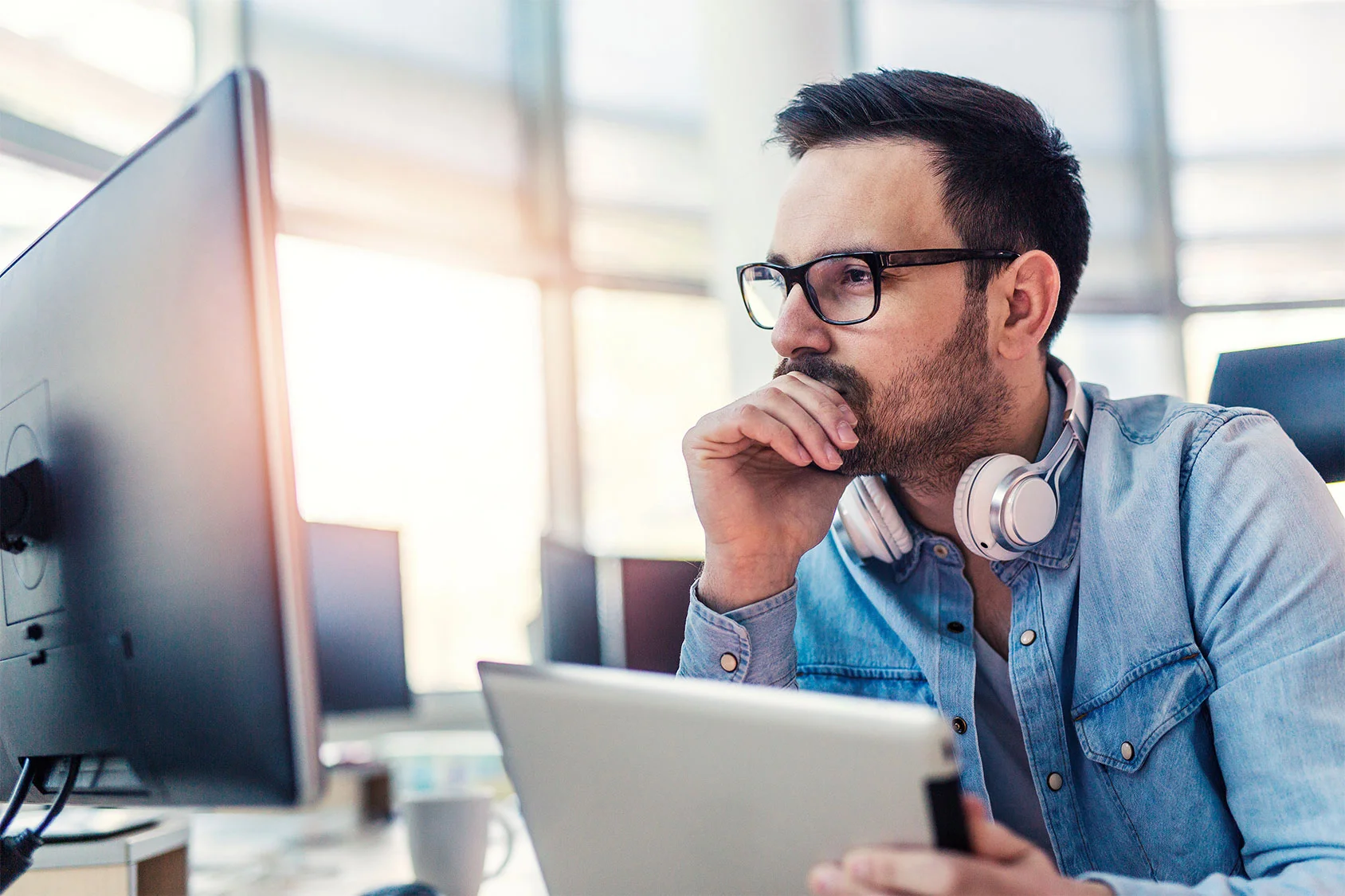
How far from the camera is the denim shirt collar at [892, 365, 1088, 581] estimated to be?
1.20 meters

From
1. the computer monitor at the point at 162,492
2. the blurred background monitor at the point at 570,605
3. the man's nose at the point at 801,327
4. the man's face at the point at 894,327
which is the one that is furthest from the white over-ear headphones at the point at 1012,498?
the computer monitor at the point at 162,492

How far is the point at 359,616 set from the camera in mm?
2029

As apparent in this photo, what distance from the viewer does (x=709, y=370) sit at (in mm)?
4535

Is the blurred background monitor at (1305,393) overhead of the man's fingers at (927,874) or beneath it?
overhead

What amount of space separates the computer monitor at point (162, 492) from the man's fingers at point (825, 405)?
0.77 metres

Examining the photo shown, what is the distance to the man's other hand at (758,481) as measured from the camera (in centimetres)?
123

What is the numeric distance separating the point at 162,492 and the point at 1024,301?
1.13 metres

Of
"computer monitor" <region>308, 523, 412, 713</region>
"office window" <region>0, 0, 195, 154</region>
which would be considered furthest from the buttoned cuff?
"office window" <region>0, 0, 195, 154</region>

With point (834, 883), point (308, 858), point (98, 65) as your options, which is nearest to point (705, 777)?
point (834, 883)

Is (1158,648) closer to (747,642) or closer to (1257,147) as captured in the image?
(747,642)

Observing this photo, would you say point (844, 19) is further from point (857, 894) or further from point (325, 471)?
point (857, 894)

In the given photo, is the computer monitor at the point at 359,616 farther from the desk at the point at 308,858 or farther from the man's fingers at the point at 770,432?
the man's fingers at the point at 770,432

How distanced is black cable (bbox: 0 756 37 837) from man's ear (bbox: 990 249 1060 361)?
46.5 inches

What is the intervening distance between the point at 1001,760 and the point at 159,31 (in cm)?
325
